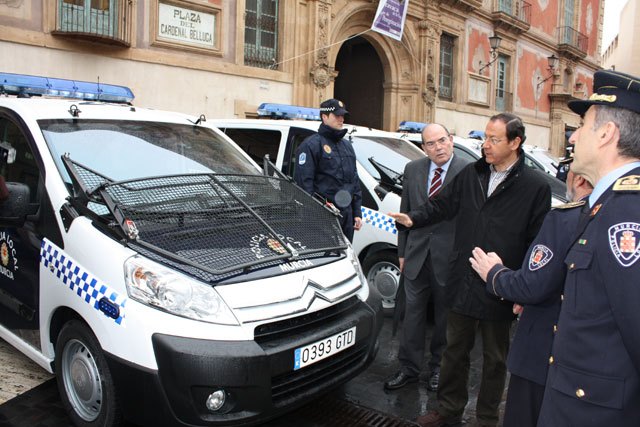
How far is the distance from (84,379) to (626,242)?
262cm

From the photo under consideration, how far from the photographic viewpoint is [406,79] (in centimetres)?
1800

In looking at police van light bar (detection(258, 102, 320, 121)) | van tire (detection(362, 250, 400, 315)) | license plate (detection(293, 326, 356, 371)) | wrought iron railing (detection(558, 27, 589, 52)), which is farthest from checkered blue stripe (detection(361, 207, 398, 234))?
wrought iron railing (detection(558, 27, 589, 52))

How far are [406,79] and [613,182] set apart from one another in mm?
16975

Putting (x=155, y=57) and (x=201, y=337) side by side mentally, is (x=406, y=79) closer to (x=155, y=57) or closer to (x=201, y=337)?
(x=155, y=57)

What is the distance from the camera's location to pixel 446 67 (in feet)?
64.7

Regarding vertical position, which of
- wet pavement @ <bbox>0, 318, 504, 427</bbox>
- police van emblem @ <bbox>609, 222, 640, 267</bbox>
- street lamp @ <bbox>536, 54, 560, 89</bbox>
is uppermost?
street lamp @ <bbox>536, 54, 560, 89</bbox>

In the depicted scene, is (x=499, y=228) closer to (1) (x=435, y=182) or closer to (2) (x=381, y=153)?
(1) (x=435, y=182)

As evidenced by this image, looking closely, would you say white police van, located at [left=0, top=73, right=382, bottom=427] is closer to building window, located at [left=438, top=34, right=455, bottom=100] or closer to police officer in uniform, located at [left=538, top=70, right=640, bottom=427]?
police officer in uniform, located at [left=538, top=70, right=640, bottom=427]

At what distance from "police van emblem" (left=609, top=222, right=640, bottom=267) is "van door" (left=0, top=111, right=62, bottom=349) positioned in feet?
8.92

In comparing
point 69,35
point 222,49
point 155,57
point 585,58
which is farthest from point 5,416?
point 585,58

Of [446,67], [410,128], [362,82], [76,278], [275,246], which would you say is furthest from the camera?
[446,67]

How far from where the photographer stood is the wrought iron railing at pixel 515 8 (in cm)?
2164

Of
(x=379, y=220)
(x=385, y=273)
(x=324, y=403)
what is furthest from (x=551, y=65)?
(x=324, y=403)

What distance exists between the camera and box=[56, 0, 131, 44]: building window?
31.3 feet
